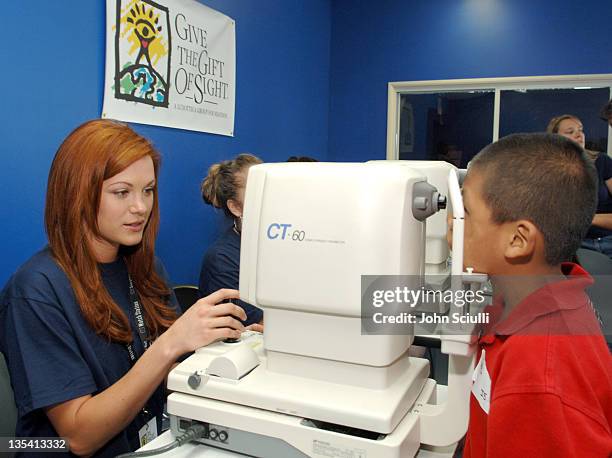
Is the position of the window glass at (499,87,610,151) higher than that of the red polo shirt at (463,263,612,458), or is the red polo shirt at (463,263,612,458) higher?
the window glass at (499,87,610,151)

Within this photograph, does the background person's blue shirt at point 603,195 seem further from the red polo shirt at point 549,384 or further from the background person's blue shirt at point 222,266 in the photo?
the red polo shirt at point 549,384

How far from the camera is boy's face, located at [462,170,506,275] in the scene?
2.77 ft

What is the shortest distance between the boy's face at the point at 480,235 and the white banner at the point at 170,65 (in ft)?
5.23

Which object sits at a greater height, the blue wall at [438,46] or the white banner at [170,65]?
the blue wall at [438,46]

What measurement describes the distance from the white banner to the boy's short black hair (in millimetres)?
1643

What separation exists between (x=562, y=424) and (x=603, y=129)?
3.60 metres

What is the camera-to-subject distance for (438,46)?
3.95 metres

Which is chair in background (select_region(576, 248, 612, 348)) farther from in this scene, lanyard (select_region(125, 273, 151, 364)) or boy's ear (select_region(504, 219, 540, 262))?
lanyard (select_region(125, 273, 151, 364))

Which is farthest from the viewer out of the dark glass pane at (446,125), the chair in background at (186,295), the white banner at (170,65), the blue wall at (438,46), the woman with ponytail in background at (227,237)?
the dark glass pane at (446,125)

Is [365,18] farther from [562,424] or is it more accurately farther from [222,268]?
[562,424]

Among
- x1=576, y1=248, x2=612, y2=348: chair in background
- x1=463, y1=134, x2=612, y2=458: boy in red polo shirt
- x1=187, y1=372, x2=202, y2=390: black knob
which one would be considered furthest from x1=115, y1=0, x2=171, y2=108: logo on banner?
x1=576, y1=248, x2=612, y2=348: chair in background

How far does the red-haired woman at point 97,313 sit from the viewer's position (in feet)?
3.12

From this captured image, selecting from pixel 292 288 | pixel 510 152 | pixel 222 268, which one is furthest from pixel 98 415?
pixel 222 268

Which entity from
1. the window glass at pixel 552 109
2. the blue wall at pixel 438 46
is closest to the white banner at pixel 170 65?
the blue wall at pixel 438 46
